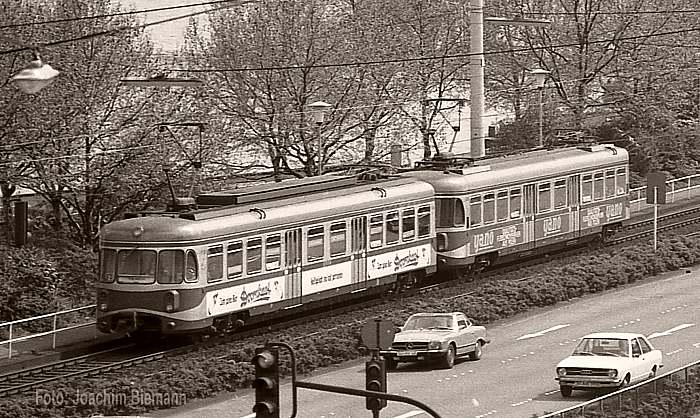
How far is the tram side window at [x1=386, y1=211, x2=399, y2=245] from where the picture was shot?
3678 cm

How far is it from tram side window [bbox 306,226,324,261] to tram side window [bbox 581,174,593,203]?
13.4 m

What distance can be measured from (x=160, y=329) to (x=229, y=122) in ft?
53.1

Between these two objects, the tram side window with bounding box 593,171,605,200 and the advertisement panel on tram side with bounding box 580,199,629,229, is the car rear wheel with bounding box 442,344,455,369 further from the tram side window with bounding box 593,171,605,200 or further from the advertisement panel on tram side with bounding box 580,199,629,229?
the tram side window with bounding box 593,171,605,200

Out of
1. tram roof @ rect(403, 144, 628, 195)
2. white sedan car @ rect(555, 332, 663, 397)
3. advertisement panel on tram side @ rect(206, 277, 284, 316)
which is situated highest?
tram roof @ rect(403, 144, 628, 195)

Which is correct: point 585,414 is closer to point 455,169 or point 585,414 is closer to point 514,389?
point 514,389

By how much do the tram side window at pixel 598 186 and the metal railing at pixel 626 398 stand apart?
1973 centimetres

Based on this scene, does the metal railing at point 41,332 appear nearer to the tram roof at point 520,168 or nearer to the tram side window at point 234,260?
the tram side window at point 234,260

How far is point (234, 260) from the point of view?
1243 inches

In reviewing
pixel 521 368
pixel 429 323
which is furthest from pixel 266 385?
pixel 429 323

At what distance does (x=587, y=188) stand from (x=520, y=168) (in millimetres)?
4358

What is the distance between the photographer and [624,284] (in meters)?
40.9

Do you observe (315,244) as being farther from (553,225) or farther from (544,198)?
(553,225)

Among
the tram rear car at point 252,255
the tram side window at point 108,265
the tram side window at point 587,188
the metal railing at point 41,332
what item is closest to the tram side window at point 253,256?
the tram rear car at point 252,255

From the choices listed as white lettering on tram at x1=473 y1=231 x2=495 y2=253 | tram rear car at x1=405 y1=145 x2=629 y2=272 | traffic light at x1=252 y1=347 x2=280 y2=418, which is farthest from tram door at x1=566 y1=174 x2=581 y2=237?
traffic light at x1=252 y1=347 x2=280 y2=418
